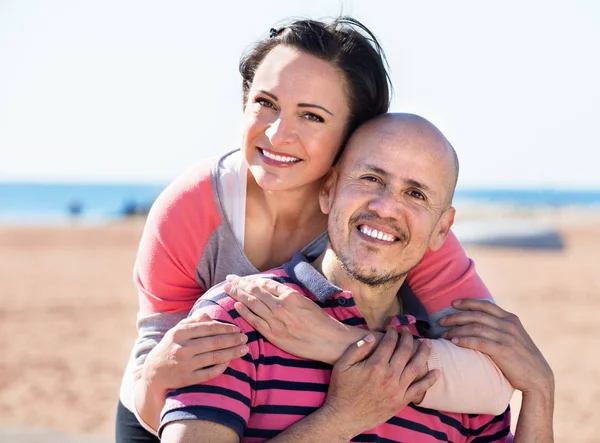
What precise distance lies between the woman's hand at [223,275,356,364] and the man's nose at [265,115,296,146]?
2.02ft

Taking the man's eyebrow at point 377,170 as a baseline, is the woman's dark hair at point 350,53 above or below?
above

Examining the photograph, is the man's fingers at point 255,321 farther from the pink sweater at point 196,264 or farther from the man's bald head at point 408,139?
the man's bald head at point 408,139

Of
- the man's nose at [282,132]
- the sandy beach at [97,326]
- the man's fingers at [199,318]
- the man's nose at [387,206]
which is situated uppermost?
the man's nose at [282,132]

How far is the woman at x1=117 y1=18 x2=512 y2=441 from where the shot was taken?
3.04 m

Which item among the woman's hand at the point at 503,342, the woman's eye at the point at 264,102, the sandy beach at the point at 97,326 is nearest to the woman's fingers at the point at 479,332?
the woman's hand at the point at 503,342

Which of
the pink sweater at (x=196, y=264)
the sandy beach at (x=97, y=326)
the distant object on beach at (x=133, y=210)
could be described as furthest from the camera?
the distant object on beach at (x=133, y=210)

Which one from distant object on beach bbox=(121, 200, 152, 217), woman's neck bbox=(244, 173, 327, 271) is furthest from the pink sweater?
distant object on beach bbox=(121, 200, 152, 217)

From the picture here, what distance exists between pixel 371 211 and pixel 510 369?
2.37 ft

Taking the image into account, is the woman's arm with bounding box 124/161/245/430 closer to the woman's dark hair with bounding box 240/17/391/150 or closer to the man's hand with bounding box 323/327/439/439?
the woman's dark hair with bounding box 240/17/391/150

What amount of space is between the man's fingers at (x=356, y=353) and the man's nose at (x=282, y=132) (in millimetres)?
804

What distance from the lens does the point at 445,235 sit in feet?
10.2

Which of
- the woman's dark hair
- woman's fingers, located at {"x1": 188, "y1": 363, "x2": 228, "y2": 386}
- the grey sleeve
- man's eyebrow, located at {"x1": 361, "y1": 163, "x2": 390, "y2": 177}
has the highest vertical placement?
the woman's dark hair

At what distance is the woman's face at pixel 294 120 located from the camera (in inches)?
119

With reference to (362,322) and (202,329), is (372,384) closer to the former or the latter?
(362,322)
